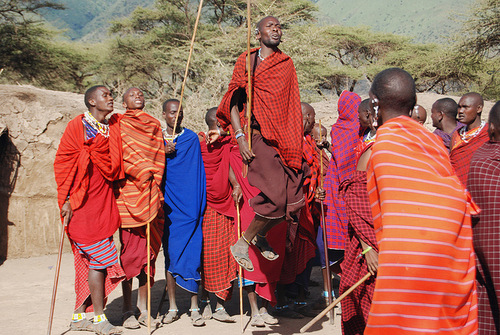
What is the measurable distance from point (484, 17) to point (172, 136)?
17168 millimetres

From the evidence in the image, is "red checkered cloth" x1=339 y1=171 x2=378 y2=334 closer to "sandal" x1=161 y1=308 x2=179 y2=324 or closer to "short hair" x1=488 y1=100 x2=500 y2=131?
"short hair" x1=488 y1=100 x2=500 y2=131

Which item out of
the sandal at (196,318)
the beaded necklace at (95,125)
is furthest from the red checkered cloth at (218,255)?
the beaded necklace at (95,125)

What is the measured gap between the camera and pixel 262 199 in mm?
4832

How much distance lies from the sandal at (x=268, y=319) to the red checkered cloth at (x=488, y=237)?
2.71 meters

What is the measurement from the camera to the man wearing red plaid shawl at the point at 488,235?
3.41 m

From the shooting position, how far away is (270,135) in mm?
4852

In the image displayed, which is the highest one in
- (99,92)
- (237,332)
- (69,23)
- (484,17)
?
(69,23)

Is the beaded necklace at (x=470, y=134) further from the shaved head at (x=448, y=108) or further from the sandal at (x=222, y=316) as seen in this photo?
the sandal at (x=222, y=316)

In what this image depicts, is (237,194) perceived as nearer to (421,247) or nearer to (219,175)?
(219,175)

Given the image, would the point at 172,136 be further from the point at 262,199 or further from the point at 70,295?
the point at 70,295

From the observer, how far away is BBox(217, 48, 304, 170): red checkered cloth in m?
4.86

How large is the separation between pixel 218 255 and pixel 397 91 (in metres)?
3.58

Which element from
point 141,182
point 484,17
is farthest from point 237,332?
point 484,17

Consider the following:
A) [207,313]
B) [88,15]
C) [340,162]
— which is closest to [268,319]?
[207,313]
